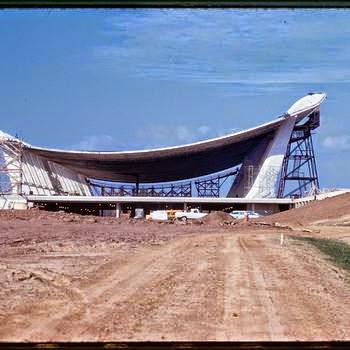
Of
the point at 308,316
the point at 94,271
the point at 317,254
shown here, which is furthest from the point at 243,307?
the point at 317,254

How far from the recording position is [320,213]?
5475 centimetres

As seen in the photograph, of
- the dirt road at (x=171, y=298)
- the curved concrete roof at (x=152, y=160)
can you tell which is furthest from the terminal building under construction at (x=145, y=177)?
the dirt road at (x=171, y=298)

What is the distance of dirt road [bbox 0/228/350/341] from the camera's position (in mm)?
7719

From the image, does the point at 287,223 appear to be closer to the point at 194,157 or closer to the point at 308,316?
the point at 194,157

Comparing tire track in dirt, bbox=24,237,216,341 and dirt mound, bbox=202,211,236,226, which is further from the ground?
dirt mound, bbox=202,211,236,226

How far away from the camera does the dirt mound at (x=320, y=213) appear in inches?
2038

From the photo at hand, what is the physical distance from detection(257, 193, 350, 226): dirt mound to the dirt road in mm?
33492

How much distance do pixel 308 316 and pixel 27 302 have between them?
424cm

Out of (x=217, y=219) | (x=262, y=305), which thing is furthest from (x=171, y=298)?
(x=217, y=219)

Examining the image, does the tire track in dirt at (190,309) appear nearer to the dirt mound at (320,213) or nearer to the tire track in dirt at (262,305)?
the tire track in dirt at (262,305)

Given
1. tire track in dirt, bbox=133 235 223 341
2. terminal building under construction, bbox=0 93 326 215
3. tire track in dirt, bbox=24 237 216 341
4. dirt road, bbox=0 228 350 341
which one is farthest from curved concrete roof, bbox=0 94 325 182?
tire track in dirt, bbox=133 235 223 341

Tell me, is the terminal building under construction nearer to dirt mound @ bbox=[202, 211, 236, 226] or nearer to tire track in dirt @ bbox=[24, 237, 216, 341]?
dirt mound @ bbox=[202, 211, 236, 226]
